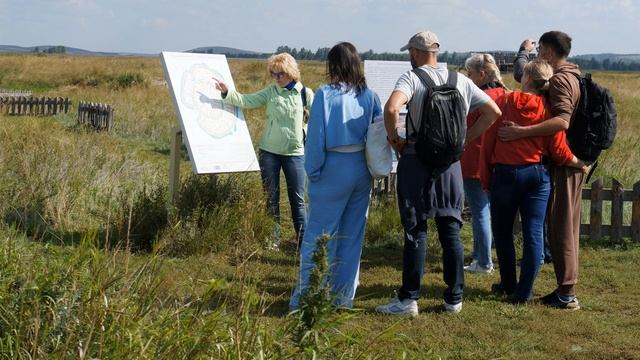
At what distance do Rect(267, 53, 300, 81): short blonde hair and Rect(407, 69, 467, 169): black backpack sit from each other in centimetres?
198

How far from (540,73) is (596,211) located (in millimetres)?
2985

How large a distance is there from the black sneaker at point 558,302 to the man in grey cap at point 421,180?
865mm

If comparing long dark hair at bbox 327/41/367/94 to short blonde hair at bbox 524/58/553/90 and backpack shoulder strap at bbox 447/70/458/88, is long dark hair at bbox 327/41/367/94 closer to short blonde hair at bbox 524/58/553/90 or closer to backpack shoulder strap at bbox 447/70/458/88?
backpack shoulder strap at bbox 447/70/458/88

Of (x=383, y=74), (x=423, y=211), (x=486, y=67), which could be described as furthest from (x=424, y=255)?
(x=383, y=74)

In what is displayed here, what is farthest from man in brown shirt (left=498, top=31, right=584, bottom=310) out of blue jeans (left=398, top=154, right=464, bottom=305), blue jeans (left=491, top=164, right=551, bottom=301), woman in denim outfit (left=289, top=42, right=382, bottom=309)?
woman in denim outfit (left=289, top=42, right=382, bottom=309)

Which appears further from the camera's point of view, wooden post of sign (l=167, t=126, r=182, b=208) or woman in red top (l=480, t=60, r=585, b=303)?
wooden post of sign (l=167, t=126, r=182, b=208)

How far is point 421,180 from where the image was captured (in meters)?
5.32

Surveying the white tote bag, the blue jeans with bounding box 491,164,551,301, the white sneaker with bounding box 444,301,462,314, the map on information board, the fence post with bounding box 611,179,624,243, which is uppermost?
the map on information board

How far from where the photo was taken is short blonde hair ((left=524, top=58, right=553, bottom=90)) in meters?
5.81

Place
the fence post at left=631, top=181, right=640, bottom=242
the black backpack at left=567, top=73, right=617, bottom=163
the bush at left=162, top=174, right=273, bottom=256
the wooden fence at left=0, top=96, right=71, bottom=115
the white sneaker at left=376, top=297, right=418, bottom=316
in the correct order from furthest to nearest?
1. the wooden fence at left=0, top=96, right=71, bottom=115
2. the fence post at left=631, top=181, right=640, bottom=242
3. the bush at left=162, top=174, right=273, bottom=256
4. the black backpack at left=567, top=73, right=617, bottom=163
5. the white sneaker at left=376, top=297, right=418, bottom=316

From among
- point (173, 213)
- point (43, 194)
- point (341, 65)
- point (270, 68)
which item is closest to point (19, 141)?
point (43, 194)

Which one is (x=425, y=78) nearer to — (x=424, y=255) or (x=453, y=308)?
(x=424, y=255)

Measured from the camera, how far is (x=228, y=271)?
6.70 metres

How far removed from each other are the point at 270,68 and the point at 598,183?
364 cm
